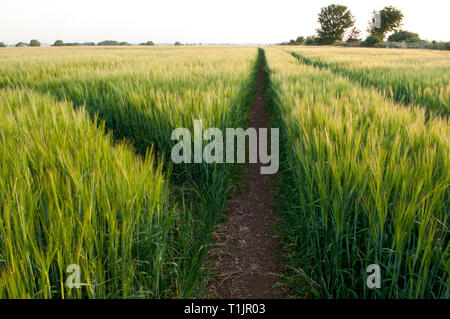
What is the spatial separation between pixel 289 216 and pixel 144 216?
1.13 m

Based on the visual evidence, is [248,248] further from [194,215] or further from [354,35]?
[354,35]

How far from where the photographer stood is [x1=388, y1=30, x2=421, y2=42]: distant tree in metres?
41.6

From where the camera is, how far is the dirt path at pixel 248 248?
1391 mm

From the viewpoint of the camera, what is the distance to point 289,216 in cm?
189

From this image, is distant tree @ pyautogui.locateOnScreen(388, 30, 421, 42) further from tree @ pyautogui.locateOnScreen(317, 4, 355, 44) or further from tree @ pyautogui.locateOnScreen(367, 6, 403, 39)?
tree @ pyautogui.locateOnScreen(317, 4, 355, 44)

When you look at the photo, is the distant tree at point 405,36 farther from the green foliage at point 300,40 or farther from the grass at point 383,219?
the grass at point 383,219

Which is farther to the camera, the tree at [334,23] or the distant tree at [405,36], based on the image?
the tree at [334,23]

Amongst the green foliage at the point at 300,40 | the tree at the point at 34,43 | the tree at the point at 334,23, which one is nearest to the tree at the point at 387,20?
the tree at the point at 334,23

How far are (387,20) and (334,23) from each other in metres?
13.0

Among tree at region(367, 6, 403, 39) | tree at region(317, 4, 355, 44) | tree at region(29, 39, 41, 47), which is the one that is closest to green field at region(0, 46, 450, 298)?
tree at region(367, 6, 403, 39)

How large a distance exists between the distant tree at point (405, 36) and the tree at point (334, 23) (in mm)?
14764
